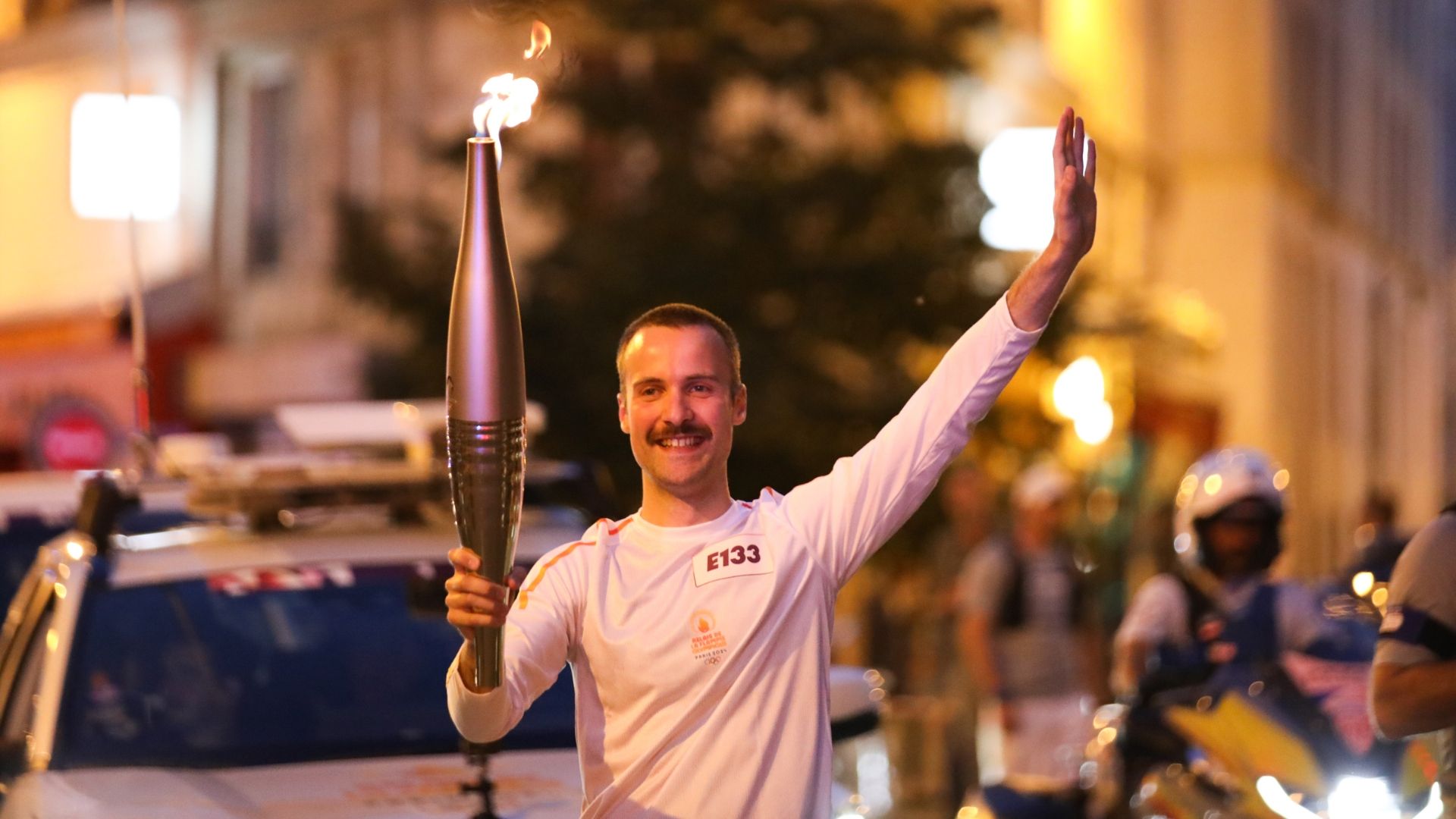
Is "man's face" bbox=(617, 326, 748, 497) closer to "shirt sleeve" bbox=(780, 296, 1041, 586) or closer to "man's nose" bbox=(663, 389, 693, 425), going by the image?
"man's nose" bbox=(663, 389, 693, 425)

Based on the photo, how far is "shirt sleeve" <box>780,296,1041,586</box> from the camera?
405 cm

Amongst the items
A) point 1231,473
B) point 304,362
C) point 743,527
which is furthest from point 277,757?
point 304,362

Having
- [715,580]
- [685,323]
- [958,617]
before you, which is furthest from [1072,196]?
[958,617]

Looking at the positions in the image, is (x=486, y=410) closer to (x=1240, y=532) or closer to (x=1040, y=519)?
(x=1240, y=532)

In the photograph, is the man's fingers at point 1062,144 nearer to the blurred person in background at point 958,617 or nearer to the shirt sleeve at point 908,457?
the shirt sleeve at point 908,457

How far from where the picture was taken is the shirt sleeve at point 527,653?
12.3 ft

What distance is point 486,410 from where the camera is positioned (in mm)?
3656

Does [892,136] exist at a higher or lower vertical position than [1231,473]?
higher

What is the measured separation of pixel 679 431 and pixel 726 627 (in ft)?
1.12

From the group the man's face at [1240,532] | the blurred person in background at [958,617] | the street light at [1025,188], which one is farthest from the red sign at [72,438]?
the man's face at [1240,532]

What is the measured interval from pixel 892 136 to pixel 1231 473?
828 cm

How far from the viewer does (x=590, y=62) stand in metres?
15.8

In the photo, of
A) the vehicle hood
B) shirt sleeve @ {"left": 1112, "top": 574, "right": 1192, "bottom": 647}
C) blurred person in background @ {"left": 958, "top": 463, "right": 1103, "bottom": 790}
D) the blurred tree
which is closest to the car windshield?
the vehicle hood

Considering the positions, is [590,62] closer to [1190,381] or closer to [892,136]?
[892,136]
